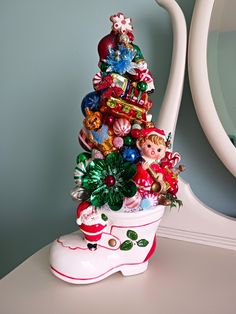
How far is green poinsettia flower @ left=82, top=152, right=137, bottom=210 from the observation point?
50cm

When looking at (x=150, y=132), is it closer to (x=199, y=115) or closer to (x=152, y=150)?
(x=152, y=150)

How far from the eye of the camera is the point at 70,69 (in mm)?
820

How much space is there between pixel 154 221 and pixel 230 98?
0.27 m

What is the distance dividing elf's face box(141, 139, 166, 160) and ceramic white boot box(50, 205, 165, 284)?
75 mm

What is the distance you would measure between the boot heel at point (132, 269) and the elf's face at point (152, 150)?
166 mm

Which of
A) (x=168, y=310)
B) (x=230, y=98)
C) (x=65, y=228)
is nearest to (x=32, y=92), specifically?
(x=65, y=228)

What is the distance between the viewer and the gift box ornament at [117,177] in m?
0.50

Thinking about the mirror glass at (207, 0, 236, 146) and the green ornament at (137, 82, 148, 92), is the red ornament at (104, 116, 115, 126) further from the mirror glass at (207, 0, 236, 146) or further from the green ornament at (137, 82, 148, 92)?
the mirror glass at (207, 0, 236, 146)

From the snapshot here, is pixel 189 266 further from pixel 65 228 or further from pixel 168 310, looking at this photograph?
pixel 65 228

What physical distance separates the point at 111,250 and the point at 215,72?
35 centimetres

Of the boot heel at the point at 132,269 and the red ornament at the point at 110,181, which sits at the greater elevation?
the red ornament at the point at 110,181

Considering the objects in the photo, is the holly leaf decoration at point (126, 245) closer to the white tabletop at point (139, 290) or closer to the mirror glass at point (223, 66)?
the white tabletop at point (139, 290)

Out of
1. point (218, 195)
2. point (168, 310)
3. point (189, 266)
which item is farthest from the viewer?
point (218, 195)

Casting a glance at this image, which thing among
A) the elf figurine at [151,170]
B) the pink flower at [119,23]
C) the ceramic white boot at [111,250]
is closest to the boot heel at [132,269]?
the ceramic white boot at [111,250]
